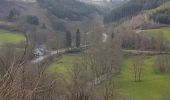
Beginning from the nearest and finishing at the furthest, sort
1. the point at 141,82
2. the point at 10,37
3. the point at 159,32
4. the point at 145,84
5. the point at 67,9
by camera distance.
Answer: the point at 145,84 < the point at 141,82 < the point at 159,32 < the point at 10,37 < the point at 67,9

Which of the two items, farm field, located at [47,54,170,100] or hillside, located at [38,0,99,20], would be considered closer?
farm field, located at [47,54,170,100]

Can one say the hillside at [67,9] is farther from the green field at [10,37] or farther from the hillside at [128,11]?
the green field at [10,37]

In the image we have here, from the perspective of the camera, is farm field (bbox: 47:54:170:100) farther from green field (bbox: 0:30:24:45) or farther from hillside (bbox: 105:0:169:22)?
hillside (bbox: 105:0:169:22)

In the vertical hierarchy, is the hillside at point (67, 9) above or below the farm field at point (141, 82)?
above

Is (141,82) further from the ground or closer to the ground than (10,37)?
closer to the ground

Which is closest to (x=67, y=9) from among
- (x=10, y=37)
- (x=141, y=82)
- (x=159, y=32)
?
(x=10, y=37)

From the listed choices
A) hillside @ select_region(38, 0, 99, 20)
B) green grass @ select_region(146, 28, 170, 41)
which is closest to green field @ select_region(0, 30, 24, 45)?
green grass @ select_region(146, 28, 170, 41)

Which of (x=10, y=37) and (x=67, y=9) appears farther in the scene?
(x=67, y=9)

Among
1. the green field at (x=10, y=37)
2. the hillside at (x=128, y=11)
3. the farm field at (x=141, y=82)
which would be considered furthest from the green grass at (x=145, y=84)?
the hillside at (x=128, y=11)

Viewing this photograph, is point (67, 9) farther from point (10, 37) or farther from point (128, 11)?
point (10, 37)
